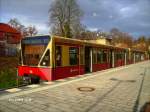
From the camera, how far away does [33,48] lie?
551 inches

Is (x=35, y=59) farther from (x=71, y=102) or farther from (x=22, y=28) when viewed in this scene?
(x=22, y=28)

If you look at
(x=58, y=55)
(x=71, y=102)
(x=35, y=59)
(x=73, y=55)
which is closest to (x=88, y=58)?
(x=73, y=55)

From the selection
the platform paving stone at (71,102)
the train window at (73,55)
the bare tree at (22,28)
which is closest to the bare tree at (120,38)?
the bare tree at (22,28)

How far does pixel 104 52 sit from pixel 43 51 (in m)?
11.1

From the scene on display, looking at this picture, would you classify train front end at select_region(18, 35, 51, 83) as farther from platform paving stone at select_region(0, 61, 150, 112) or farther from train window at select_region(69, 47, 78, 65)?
platform paving stone at select_region(0, 61, 150, 112)

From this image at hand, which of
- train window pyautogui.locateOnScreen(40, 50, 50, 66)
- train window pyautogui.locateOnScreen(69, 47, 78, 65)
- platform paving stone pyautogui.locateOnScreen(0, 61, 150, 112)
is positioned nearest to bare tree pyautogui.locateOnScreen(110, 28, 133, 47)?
train window pyautogui.locateOnScreen(69, 47, 78, 65)

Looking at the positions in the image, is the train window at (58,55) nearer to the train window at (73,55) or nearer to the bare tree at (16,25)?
the train window at (73,55)

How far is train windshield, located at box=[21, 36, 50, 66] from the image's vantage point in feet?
44.4

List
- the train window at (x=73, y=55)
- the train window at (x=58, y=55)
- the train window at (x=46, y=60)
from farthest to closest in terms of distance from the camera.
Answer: the train window at (x=73, y=55), the train window at (x=58, y=55), the train window at (x=46, y=60)

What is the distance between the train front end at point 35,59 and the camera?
13375mm

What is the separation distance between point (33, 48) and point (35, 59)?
699 millimetres

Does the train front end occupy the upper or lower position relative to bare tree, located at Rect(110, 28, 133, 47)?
lower

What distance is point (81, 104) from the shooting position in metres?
7.98

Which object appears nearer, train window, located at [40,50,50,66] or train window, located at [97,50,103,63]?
Result: train window, located at [40,50,50,66]
